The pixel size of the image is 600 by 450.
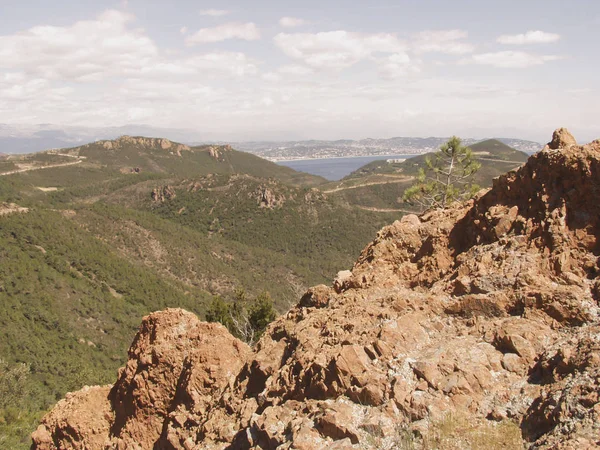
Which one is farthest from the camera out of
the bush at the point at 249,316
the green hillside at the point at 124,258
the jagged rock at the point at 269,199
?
the jagged rock at the point at 269,199

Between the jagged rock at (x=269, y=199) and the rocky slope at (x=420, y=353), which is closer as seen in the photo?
the rocky slope at (x=420, y=353)

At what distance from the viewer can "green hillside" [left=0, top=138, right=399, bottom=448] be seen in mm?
41750

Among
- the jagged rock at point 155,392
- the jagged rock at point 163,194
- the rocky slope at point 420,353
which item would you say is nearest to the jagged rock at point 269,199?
the jagged rock at point 163,194

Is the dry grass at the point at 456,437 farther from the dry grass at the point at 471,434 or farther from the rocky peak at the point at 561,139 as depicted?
the rocky peak at the point at 561,139

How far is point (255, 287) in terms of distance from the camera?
7200 centimetres

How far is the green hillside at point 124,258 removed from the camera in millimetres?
41750

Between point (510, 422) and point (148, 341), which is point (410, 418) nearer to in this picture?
point (510, 422)

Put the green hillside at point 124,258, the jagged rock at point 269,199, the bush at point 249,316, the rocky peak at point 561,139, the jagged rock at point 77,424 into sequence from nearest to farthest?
the rocky peak at point 561,139 → the jagged rock at point 77,424 → the bush at point 249,316 → the green hillside at point 124,258 → the jagged rock at point 269,199

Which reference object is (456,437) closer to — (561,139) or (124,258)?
(561,139)

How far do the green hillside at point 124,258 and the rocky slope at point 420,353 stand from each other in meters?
16.9

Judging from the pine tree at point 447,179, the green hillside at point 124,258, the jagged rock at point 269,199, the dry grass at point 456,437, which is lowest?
the green hillside at point 124,258

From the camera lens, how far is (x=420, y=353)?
6.55 metres

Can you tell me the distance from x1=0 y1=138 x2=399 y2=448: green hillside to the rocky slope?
55.4ft

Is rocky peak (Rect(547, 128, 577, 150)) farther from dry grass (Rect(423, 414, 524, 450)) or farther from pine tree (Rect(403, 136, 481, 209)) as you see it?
pine tree (Rect(403, 136, 481, 209))
